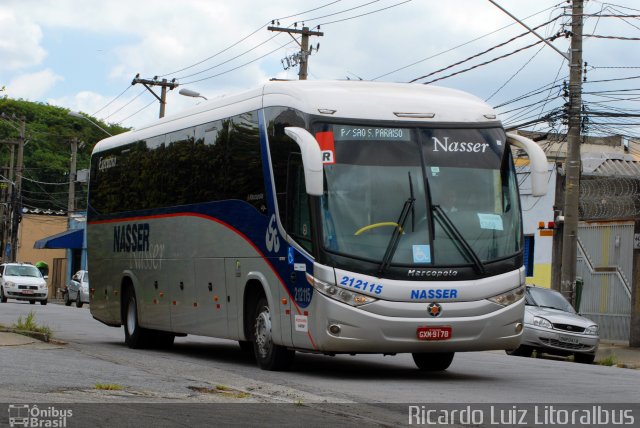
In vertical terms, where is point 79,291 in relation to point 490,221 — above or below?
below

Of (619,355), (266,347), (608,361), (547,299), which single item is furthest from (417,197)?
(619,355)

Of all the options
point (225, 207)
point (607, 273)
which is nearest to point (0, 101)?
point (607, 273)

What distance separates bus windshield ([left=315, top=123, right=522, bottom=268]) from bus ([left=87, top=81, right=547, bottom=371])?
15 millimetres

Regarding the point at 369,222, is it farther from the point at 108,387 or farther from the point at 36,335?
the point at 36,335

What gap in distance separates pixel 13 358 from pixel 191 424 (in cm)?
625

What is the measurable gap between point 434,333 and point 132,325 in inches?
332

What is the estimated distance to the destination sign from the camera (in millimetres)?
14555

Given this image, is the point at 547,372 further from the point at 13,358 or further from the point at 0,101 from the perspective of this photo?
the point at 0,101

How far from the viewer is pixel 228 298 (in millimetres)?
17016

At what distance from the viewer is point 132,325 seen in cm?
2116

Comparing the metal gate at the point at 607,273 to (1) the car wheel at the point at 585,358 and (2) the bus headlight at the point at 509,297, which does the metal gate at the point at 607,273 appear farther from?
(2) the bus headlight at the point at 509,297

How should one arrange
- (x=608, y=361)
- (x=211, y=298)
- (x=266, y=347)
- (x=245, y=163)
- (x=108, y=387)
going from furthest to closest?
(x=608, y=361) → (x=211, y=298) → (x=245, y=163) → (x=266, y=347) → (x=108, y=387)

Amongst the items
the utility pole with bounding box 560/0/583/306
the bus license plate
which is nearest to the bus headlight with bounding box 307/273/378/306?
the bus license plate

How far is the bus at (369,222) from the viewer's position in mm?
14031
